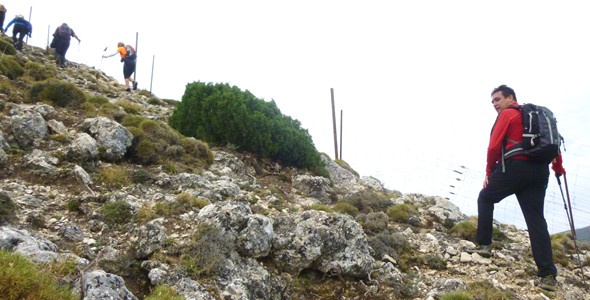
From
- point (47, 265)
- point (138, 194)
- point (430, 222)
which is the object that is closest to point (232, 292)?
point (47, 265)

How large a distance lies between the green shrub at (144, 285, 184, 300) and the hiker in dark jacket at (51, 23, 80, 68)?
1729 centimetres

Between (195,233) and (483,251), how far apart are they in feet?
14.9

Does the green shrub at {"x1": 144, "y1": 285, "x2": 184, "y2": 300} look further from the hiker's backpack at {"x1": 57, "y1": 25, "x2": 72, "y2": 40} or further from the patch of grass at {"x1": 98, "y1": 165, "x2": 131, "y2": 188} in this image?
the hiker's backpack at {"x1": 57, "y1": 25, "x2": 72, "y2": 40}

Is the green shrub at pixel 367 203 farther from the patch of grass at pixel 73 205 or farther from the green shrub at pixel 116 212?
the patch of grass at pixel 73 205

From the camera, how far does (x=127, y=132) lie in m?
9.20

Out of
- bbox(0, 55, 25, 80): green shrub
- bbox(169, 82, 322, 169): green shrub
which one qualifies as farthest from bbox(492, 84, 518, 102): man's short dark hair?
bbox(0, 55, 25, 80): green shrub

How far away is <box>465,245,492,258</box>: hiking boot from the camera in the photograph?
6.65 m

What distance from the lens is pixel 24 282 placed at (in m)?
3.36

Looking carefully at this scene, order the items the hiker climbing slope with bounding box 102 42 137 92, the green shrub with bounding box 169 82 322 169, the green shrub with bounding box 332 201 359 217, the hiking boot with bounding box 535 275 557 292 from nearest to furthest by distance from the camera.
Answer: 1. the hiking boot with bounding box 535 275 557 292
2. the green shrub with bounding box 332 201 359 217
3. the green shrub with bounding box 169 82 322 169
4. the hiker climbing slope with bounding box 102 42 137 92

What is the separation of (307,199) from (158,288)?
5.63 metres

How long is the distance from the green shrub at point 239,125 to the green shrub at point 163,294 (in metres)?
7.60

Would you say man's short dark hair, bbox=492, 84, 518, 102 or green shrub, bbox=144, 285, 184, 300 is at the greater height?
man's short dark hair, bbox=492, 84, 518, 102

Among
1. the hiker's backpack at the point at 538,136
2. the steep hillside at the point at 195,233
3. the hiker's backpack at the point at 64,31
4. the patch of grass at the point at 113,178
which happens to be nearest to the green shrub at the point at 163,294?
the steep hillside at the point at 195,233

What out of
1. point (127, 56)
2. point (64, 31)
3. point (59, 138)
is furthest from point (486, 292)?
point (64, 31)
